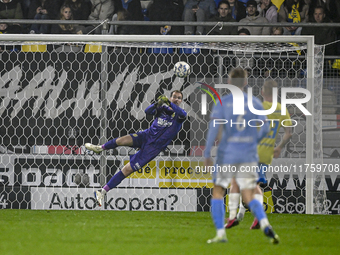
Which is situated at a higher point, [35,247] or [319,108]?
[319,108]

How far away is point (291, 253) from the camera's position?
13.1 ft

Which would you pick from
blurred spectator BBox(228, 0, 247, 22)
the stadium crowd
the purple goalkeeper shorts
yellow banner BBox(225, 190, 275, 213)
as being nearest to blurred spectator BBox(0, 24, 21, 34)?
the stadium crowd

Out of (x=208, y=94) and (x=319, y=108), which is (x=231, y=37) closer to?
(x=208, y=94)

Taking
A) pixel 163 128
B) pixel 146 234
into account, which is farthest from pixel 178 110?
pixel 146 234

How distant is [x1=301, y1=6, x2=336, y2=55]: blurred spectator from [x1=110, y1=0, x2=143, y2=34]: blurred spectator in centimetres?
316

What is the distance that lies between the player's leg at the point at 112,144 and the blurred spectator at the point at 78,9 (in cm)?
399

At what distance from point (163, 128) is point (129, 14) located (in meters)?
3.60

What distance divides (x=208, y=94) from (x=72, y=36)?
2.20 m

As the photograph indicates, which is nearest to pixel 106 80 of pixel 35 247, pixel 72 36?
pixel 72 36

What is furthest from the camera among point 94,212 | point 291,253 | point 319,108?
point 319,108

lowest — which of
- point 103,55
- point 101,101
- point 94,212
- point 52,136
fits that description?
point 94,212

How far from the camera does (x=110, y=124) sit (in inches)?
322

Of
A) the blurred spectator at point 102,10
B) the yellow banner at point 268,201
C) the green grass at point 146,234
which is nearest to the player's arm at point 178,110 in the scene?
the green grass at point 146,234

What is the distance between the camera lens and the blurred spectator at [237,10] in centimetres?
1062
